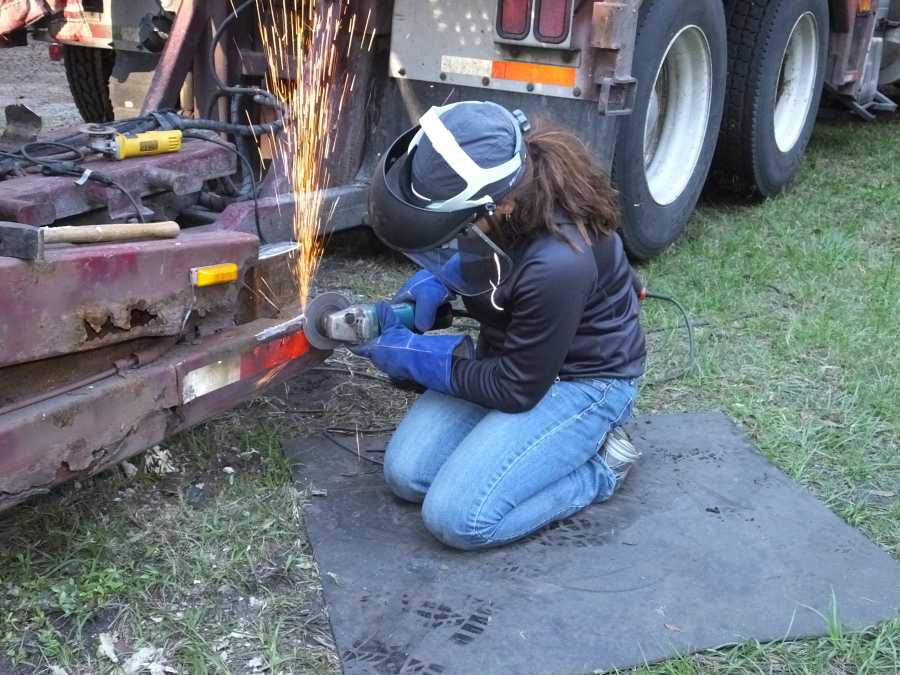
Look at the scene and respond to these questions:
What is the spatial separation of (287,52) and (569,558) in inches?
88.0

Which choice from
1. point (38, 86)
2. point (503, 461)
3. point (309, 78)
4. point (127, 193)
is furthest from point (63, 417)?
point (38, 86)

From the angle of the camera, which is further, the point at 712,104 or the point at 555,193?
the point at 712,104

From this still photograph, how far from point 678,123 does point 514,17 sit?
138cm

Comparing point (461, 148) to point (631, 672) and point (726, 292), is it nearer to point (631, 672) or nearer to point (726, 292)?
point (631, 672)

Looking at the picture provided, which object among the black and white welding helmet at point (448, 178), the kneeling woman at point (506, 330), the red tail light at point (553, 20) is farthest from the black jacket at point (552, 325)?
the red tail light at point (553, 20)

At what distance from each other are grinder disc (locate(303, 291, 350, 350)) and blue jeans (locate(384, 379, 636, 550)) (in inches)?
13.4

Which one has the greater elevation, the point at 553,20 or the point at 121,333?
the point at 553,20

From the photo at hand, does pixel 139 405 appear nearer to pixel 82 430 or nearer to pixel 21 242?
pixel 82 430

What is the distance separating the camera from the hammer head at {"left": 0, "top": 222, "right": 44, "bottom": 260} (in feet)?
7.00

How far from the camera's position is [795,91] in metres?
6.13

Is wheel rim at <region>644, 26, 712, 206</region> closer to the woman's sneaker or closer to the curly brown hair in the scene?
the woman's sneaker

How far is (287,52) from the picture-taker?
404 centimetres

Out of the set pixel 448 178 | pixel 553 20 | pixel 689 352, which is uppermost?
pixel 553 20

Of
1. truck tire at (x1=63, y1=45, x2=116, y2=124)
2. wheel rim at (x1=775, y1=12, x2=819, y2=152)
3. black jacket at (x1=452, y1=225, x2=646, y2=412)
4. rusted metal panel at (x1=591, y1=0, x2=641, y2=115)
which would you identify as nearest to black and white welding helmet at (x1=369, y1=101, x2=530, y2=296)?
black jacket at (x1=452, y1=225, x2=646, y2=412)
